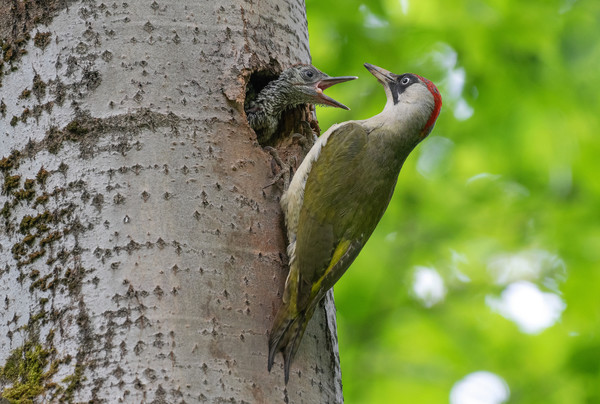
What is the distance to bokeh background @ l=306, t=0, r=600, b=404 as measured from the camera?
16.0 ft

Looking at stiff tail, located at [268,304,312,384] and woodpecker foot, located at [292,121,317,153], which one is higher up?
woodpecker foot, located at [292,121,317,153]

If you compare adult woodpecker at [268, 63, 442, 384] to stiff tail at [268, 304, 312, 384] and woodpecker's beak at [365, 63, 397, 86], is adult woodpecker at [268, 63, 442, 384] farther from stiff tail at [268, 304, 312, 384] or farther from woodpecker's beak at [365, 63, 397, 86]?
woodpecker's beak at [365, 63, 397, 86]

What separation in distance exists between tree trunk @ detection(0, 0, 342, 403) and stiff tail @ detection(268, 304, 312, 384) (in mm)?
29

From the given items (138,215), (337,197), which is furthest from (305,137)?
(138,215)

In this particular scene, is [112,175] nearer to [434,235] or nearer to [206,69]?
[206,69]

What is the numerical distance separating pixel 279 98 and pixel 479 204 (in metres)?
3.67

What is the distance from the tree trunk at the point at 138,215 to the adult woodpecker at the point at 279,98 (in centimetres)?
49

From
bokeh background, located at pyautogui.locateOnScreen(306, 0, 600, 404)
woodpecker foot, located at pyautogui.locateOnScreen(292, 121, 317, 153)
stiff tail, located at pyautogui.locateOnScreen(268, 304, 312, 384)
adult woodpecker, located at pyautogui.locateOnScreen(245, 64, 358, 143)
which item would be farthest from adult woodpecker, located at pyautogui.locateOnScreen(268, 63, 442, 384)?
bokeh background, located at pyautogui.locateOnScreen(306, 0, 600, 404)

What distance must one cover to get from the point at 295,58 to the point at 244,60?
420 mm

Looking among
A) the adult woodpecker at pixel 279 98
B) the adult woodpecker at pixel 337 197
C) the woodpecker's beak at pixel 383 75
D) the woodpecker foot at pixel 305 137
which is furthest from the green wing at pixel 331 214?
the woodpecker's beak at pixel 383 75

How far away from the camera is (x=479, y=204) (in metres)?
6.57

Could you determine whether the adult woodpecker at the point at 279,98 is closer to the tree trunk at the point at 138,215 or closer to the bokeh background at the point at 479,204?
the tree trunk at the point at 138,215

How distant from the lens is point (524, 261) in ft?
23.3

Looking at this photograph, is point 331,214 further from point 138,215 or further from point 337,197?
point 138,215
